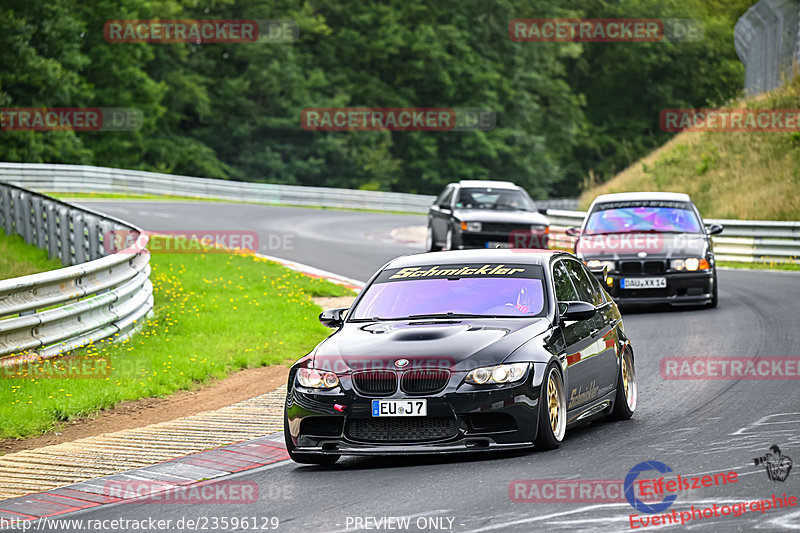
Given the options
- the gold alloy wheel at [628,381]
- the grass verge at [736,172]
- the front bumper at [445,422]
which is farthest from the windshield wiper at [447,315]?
the grass verge at [736,172]

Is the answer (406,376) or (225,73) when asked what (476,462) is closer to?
(406,376)

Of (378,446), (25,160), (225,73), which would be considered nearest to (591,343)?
(378,446)

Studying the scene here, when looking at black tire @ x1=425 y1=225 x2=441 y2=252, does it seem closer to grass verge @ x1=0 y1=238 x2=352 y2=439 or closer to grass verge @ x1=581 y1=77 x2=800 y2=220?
grass verge @ x1=0 y1=238 x2=352 y2=439

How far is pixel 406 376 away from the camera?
8.25m

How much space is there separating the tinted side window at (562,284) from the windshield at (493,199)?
15.9 meters

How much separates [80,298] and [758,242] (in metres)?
18.3

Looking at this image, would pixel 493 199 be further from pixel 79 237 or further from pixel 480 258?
pixel 480 258

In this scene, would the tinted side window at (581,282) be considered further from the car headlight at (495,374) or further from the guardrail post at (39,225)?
the guardrail post at (39,225)

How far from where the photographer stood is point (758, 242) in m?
27.8

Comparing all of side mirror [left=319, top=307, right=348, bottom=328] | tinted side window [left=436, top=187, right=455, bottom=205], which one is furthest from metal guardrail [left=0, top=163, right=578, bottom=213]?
side mirror [left=319, top=307, right=348, bottom=328]

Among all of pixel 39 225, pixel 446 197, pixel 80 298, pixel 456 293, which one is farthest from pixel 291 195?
pixel 456 293

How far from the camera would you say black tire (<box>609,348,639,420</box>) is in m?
10.0

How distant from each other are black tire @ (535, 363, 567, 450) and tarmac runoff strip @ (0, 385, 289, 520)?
190 cm

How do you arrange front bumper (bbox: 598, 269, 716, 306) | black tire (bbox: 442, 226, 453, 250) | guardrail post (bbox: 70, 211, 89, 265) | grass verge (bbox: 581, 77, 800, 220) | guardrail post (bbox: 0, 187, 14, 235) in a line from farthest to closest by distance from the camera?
grass verge (bbox: 581, 77, 800, 220) → black tire (bbox: 442, 226, 453, 250) → guardrail post (bbox: 0, 187, 14, 235) → guardrail post (bbox: 70, 211, 89, 265) → front bumper (bbox: 598, 269, 716, 306)
